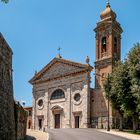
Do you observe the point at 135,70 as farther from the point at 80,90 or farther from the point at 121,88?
the point at 80,90

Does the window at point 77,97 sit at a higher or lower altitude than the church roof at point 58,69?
lower

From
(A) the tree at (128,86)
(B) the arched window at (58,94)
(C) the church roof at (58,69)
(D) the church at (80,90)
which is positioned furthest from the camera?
(B) the arched window at (58,94)

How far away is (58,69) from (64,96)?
5.10m

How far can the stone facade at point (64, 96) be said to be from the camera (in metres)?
57.9

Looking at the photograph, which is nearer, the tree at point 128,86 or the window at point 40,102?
the tree at point 128,86

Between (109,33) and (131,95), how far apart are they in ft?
61.0

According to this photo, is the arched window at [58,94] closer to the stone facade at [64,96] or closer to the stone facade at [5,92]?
the stone facade at [64,96]

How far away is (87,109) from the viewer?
56.9 meters

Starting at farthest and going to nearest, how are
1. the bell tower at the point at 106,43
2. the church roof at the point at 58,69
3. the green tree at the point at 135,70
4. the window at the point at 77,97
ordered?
1. the church roof at the point at 58,69
2. the window at the point at 77,97
3. the bell tower at the point at 106,43
4. the green tree at the point at 135,70

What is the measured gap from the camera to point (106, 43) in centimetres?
5950

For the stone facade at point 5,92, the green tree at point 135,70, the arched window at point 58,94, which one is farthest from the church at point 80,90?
the stone facade at point 5,92

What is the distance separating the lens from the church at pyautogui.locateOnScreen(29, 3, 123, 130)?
56.6m

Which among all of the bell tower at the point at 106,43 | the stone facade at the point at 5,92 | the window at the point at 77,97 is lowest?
the stone facade at the point at 5,92

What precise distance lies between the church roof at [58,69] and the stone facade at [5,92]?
128 ft
